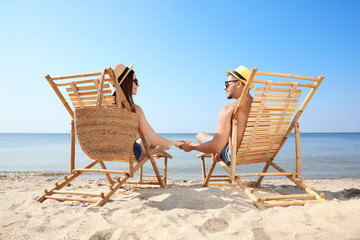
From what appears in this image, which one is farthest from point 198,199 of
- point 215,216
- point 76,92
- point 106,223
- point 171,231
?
point 76,92

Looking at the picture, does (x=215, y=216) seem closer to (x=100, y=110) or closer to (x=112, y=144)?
(x=112, y=144)

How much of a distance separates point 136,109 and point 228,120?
125 cm

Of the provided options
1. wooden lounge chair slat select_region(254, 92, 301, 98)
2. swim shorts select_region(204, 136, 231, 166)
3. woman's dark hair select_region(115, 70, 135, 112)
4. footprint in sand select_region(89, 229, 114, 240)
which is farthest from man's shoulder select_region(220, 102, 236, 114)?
footprint in sand select_region(89, 229, 114, 240)

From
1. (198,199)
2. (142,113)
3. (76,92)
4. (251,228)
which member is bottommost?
Result: (198,199)

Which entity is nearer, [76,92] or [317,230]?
[317,230]

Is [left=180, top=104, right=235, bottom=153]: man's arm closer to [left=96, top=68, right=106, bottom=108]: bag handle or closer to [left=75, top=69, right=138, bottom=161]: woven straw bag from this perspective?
[left=75, top=69, right=138, bottom=161]: woven straw bag

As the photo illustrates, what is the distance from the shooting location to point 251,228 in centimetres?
183

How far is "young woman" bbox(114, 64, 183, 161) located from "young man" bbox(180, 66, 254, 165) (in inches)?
19.4

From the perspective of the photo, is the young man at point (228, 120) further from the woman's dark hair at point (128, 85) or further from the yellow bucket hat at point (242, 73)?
the woman's dark hair at point (128, 85)

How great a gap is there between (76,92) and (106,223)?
184 centimetres

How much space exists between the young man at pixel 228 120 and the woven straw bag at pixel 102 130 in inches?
50.8

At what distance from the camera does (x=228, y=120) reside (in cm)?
311

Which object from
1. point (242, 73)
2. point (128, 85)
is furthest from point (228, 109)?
point (128, 85)

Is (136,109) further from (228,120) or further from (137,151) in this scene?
(228,120)
